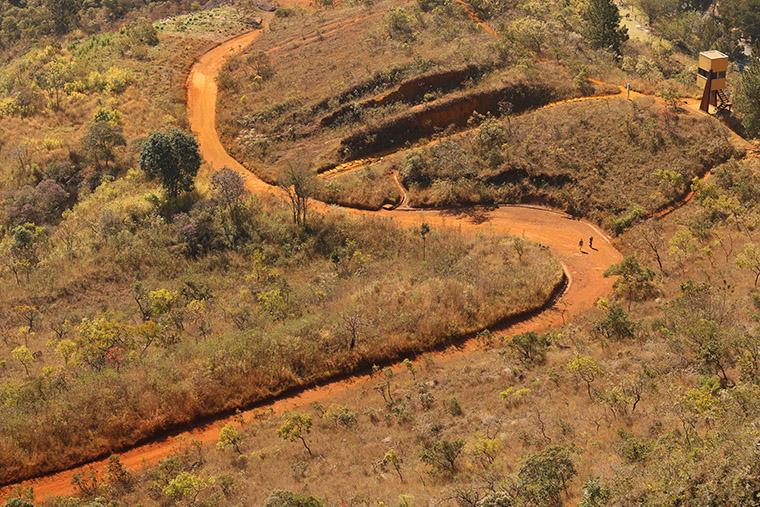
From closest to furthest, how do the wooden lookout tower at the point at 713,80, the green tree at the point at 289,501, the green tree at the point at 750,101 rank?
the green tree at the point at 289,501, the green tree at the point at 750,101, the wooden lookout tower at the point at 713,80

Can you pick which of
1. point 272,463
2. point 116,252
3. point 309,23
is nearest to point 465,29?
point 309,23

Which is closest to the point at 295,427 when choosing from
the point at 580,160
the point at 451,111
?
the point at 580,160

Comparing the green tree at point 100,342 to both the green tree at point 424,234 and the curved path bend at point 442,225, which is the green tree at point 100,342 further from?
the green tree at point 424,234

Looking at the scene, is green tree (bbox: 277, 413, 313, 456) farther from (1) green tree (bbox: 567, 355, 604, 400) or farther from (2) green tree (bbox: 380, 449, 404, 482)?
(1) green tree (bbox: 567, 355, 604, 400)

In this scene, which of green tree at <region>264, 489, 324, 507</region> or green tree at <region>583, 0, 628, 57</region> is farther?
green tree at <region>583, 0, 628, 57</region>

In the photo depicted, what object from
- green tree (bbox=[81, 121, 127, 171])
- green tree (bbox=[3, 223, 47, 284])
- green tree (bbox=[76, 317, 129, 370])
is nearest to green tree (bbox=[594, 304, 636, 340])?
green tree (bbox=[76, 317, 129, 370])

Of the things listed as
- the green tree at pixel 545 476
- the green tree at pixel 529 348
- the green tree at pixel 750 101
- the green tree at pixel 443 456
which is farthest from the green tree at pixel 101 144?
the green tree at pixel 750 101
